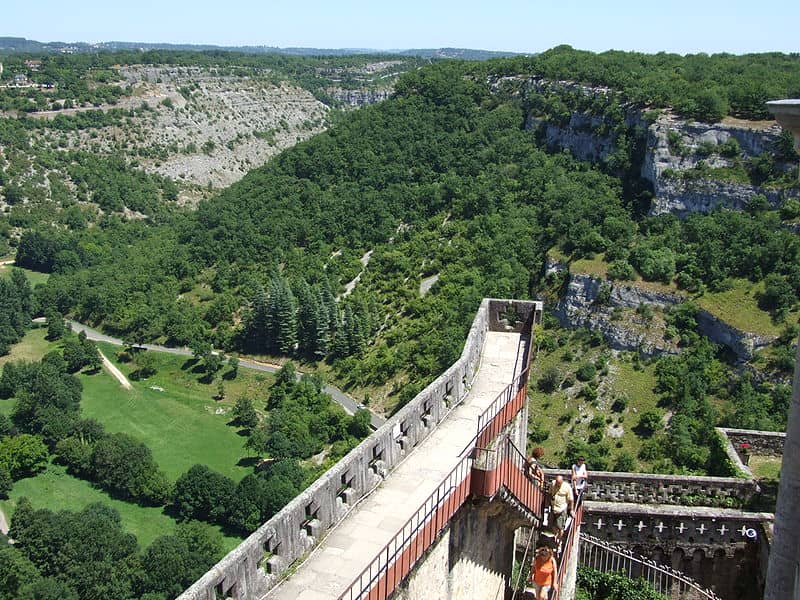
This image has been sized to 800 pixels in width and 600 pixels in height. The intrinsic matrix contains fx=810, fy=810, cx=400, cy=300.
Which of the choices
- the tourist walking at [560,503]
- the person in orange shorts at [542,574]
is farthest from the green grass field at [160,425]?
the person in orange shorts at [542,574]

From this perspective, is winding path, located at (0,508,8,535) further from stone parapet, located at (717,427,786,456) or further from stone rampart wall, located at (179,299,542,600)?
stone parapet, located at (717,427,786,456)

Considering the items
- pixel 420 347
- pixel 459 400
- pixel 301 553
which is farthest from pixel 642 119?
pixel 301 553

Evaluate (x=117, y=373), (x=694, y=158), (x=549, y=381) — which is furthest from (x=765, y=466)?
(x=117, y=373)

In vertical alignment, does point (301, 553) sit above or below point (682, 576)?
above

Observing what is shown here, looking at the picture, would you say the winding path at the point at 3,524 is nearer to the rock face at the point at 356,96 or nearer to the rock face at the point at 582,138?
the rock face at the point at 582,138

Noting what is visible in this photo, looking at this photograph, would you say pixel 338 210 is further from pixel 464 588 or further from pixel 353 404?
pixel 464 588

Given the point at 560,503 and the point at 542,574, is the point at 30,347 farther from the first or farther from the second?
the point at 542,574
